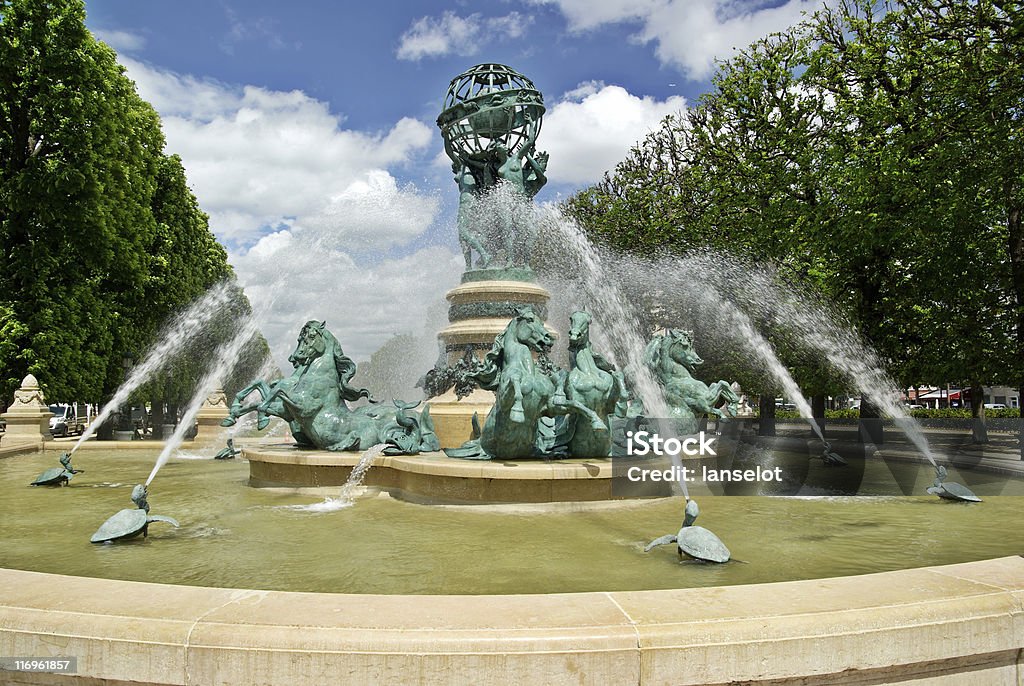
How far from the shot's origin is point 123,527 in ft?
21.1

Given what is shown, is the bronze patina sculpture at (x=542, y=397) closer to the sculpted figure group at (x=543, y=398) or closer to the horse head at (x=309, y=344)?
the sculpted figure group at (x=543, y=398)

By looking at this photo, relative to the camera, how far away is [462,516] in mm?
8188

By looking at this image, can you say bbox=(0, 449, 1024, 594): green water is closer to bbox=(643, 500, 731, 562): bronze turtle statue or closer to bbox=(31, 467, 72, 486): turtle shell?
bbox=(643, 500, 731, 562): bronze turtle statue

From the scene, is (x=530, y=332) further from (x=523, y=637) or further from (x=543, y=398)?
(x=523, y=637)

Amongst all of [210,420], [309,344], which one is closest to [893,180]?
[309,344]

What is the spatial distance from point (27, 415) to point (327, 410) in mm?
15070

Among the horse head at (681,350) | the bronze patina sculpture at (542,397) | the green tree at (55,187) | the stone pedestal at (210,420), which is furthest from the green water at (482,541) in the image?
the green tree at (55,187)

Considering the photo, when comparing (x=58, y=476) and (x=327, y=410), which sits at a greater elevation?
(x=327, y=410)

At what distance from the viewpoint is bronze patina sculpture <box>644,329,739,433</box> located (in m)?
11.3

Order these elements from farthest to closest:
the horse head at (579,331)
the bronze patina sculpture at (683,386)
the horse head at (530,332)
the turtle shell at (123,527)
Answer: the bronze patina sculpture at (683,386), the horse head at (579,331), the horse head at (530,332), the turtle shell at (123,527)

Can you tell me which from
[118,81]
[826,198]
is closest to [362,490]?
[826,198]

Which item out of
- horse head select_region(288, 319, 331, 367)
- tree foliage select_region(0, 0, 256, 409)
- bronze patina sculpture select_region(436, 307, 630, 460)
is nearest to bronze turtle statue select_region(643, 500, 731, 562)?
bronze patina sculpture select_region(436, 307, 630, 460)

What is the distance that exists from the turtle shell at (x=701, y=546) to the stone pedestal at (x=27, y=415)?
21.5 meters

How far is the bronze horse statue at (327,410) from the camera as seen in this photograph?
36.4ft
